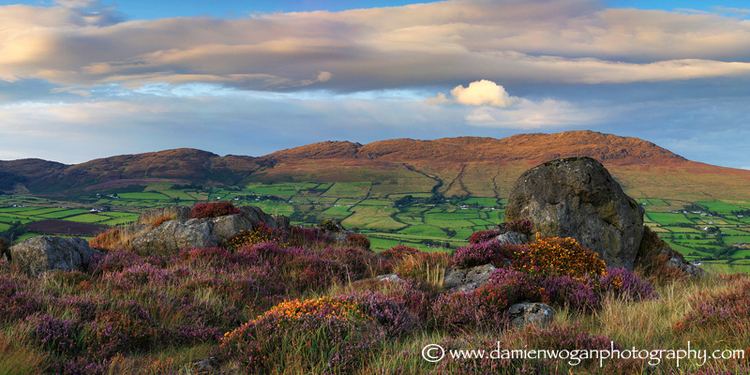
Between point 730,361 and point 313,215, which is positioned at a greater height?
point 730,361

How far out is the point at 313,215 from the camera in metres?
148

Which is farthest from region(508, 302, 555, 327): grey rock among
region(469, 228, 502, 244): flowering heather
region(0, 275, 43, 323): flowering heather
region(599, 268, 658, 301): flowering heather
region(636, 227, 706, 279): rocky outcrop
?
region(636, 227, 706, 279): rocky outcrop

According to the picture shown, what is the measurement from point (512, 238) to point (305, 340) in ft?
38.1

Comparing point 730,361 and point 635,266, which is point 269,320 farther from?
point 635,266

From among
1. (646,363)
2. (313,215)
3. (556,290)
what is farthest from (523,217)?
(313,215)

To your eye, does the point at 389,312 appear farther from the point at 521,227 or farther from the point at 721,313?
the point at 521,227

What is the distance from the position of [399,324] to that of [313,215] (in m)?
141

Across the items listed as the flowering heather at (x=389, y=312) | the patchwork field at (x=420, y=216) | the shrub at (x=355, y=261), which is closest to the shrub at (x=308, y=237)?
the shrub at (x=355, y=261)

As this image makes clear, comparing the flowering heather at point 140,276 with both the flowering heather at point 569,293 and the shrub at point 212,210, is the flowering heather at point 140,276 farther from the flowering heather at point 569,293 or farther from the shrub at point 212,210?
the flowering heather at point 569,293

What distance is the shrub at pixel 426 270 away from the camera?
463 inches

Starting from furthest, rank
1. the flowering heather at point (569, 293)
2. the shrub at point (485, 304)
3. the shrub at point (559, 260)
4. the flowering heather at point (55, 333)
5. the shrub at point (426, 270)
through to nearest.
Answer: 1. the shrub at point (559, 260)
2. the shrub at point (426, 270)
3. the flowering heather at point (569, 293)
4. the shrub at point (485, 304)
5. the flowering heather at point (55, 333)

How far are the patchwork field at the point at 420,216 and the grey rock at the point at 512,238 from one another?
37.2 metres

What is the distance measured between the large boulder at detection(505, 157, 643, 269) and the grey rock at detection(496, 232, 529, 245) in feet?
3.49

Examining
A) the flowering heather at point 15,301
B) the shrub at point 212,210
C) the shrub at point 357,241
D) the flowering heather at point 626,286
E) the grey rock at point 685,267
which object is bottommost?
the grey rock at point 685,267
